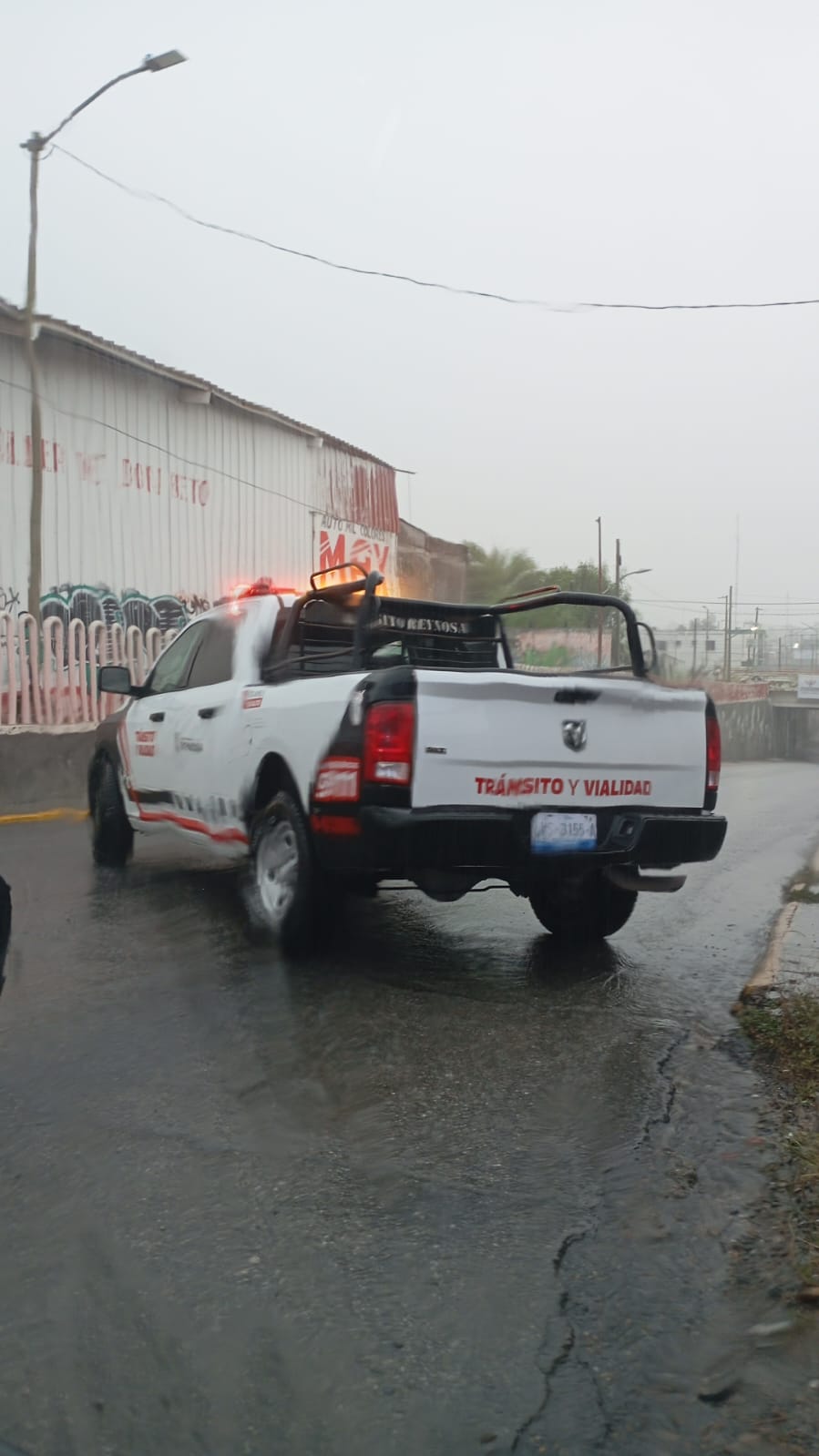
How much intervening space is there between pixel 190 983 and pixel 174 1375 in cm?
304

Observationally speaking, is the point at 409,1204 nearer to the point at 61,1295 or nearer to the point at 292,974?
the point at 61,1295

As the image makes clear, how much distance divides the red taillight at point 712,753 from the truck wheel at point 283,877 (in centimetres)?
187

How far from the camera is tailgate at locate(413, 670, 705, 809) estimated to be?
17.6 feet

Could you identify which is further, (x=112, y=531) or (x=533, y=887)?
(x=112, y=531)

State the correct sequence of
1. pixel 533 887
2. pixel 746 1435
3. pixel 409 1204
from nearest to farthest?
1. pixel 746 1435
2. pixel 409 1204
3. pixel 533 887

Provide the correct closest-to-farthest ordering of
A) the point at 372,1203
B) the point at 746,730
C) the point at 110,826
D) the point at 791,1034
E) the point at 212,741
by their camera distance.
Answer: the point at 372,1203 → the point at 791,1034 → the point at 212,741 → the point at 110,826 → the point at 746,730

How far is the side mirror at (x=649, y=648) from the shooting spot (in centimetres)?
675

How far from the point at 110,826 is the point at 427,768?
13.0ft

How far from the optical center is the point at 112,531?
Result: 20.4 metres

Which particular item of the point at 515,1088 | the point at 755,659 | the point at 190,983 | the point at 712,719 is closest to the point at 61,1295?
the point at 515,1088

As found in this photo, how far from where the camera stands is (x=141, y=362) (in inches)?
798

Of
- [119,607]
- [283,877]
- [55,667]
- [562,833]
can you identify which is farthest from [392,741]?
[119,607]

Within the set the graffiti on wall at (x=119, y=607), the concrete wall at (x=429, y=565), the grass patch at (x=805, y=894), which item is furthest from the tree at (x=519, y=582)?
the grass patch at (x=805, y=894)

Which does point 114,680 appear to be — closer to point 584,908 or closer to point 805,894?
point 584,908
